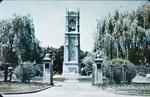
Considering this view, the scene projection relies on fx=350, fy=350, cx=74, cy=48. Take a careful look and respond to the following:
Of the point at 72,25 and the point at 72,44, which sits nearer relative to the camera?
the point at 72,44

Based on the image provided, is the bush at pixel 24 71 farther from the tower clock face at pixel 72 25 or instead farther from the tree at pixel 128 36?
the tower clock face at pixel 72 25

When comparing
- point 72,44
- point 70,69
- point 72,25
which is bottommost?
point 70,69

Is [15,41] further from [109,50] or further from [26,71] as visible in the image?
[26,71]

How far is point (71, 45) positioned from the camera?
5550cm

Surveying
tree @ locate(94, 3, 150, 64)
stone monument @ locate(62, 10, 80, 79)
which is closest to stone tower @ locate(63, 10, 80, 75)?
stone monument @ locate(62, 10, 80, 79)

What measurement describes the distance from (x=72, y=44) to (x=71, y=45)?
233 mm

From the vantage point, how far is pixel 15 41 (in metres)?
40.1

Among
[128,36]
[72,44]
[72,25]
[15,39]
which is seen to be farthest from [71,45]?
[128,36]

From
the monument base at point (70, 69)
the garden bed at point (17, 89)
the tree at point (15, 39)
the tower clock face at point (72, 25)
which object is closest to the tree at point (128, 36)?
the tree at point (15, 39)

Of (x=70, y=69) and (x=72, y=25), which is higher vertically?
(x=72, y=25)

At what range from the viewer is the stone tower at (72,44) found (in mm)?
54562

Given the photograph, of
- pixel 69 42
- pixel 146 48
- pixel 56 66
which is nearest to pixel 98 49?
pixel 146 48

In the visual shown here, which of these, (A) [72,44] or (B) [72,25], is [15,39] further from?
(B) [72,25]

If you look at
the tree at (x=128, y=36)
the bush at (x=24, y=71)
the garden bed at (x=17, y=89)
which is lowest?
the garden bed at (x=17, y=89)
